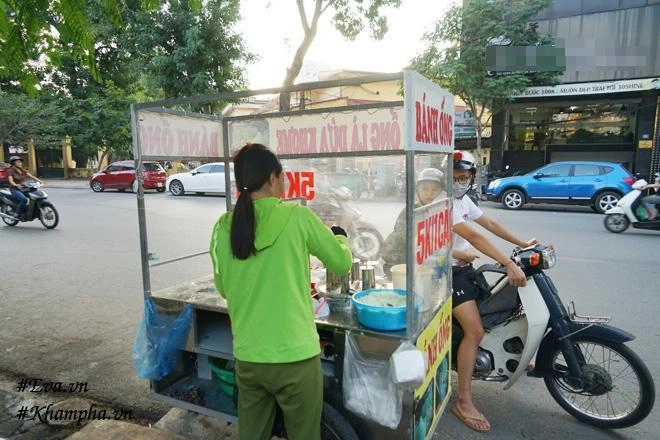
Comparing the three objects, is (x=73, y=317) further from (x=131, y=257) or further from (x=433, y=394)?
(x=433, y=394)

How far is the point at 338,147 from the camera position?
2863 mm

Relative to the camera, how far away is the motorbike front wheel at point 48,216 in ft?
30.1

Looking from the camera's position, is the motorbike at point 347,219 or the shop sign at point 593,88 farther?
the shop sign at point 593,88

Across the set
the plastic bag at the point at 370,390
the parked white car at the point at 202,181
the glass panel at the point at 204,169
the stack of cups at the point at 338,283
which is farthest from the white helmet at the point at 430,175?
the glass panel at the point at 204,169

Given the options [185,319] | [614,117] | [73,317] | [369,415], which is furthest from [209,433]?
[614,117]

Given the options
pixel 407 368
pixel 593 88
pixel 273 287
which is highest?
pixel 593 88

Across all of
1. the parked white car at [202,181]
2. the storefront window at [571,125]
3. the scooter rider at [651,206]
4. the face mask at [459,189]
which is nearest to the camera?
the face mask at [459,189]

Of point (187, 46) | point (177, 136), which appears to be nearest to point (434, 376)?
point (177, 136)

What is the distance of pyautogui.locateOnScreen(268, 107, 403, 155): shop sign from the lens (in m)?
2.69

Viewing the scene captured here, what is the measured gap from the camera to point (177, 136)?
287cm

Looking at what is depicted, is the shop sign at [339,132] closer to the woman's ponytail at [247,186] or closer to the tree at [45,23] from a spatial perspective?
the tree at [45,23]

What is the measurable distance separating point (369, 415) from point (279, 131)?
197 centimetres

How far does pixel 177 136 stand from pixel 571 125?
17059 millimetres

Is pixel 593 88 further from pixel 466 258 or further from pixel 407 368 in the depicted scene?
pixel 407 368
